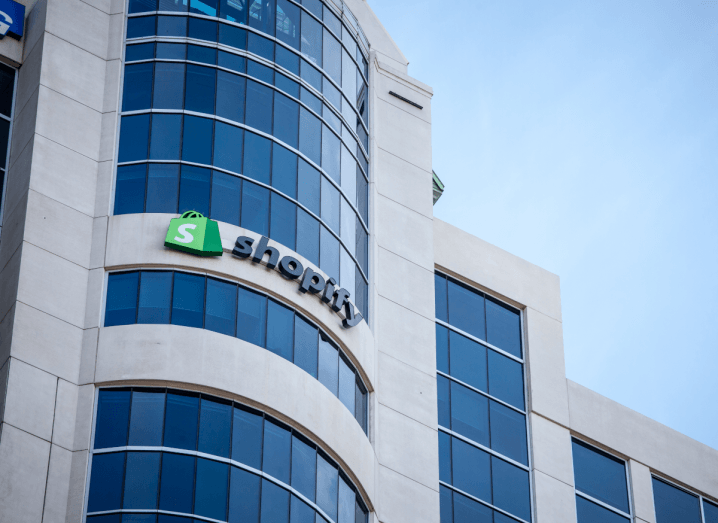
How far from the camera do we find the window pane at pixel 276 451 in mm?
32250

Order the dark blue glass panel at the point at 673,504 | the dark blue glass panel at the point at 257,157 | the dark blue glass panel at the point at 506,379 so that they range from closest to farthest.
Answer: the dark blue glass panel at the point at 257,157 < the dark blue glass panel at the point at 506,379 < the dark blue glass panel at the point at 673,504

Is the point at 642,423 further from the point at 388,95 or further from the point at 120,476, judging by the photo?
the point at 120,476

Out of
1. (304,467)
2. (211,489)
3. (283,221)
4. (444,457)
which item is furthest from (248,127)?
(444,457)

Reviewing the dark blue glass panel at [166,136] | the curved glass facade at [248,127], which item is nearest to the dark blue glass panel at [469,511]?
the curved glass facade at [248,127]

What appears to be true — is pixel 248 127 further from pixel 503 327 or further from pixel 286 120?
pixel 503 327

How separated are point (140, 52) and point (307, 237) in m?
7.76

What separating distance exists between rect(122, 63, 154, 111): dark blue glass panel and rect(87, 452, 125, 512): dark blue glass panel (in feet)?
36.3

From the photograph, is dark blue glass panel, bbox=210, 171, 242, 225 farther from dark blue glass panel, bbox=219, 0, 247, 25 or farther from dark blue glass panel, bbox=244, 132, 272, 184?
dark blue glass panel, bbox=219, 0, 247, 25

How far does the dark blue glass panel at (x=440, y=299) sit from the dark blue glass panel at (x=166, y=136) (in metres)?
11.1

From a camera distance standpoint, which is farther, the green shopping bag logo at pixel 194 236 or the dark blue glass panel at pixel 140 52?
the dark blue glass panel at pixel 140 52

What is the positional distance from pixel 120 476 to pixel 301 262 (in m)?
8.43

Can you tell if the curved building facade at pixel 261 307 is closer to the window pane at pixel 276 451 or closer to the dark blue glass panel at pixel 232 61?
the window pane at pixel 276 451

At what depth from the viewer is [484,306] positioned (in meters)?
44.2

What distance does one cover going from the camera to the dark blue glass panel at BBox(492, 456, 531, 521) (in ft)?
133
